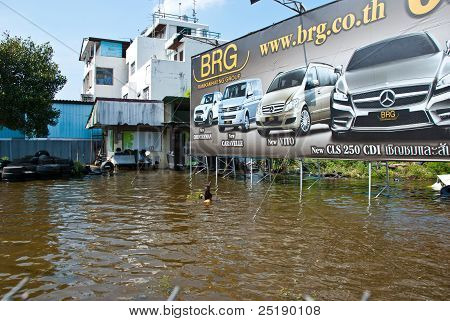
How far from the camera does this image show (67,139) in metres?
34.2

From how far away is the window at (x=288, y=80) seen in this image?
1289 cm

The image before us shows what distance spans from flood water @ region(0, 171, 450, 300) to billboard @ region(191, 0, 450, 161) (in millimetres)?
2067

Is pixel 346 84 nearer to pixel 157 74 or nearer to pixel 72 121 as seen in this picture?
pixel 157 74

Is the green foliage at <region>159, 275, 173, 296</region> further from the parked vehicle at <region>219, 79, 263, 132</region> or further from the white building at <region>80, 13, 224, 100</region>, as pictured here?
the white building at <region>80, 13, 224, 100</region>

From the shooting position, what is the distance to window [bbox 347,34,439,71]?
923 centimetres

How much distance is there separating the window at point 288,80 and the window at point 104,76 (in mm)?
31110

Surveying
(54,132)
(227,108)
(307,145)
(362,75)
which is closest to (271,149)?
(307,145)

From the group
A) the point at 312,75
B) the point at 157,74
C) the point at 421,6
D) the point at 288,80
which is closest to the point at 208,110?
the point at 288,80

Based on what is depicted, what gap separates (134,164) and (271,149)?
16.7 m

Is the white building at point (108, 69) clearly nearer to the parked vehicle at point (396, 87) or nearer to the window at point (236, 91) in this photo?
the window at point (236, 91)

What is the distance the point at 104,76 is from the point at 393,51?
36440mm

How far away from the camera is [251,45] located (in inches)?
608

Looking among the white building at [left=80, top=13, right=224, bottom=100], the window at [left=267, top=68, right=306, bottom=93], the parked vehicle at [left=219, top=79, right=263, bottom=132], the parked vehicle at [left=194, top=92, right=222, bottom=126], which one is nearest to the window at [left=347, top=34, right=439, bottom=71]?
the window at [left=267, top=68, right=306, bottom=93]

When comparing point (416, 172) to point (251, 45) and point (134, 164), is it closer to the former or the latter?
point (251, 45)
